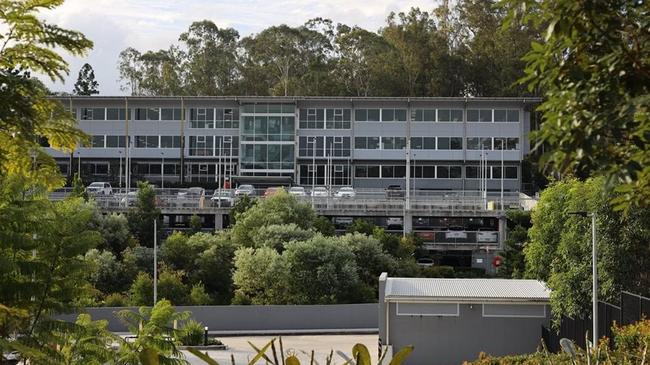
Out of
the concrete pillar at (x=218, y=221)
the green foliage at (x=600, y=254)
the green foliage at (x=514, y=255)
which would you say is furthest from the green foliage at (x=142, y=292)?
the green foliage at (x=600, y=254)

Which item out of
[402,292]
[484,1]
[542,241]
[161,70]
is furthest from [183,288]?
[161,70]

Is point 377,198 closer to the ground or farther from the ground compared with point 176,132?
closer to the ground

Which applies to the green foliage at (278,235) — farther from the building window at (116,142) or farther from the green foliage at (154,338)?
the building window at (116,142)

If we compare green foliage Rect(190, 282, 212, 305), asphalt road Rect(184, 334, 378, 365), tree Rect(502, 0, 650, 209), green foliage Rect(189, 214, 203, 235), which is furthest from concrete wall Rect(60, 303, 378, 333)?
tree Rect(502, 0, 650, 209)

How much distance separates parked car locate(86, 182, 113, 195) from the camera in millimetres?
69562

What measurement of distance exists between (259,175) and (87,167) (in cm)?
1440

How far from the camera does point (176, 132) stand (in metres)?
80.9

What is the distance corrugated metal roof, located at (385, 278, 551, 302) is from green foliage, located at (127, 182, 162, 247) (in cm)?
2600

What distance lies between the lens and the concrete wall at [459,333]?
32.4 meters

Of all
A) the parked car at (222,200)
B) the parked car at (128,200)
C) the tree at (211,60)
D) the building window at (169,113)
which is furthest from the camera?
the tree at (211,60)

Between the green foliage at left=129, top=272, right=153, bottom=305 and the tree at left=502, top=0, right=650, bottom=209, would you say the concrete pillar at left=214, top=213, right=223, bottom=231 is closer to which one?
the green foliage at left=129, top=272, right=153, bottom=305

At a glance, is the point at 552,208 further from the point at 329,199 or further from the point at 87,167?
the point at 87,167

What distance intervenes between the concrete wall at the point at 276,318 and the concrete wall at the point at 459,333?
10.3 meters

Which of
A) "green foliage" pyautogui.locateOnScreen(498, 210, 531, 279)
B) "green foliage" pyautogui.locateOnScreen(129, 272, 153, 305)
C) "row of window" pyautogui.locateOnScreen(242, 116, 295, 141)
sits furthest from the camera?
"row of window" pyautogui.locateOnScreen(242, 116, 295, 141)
